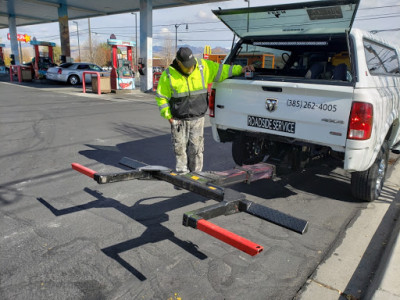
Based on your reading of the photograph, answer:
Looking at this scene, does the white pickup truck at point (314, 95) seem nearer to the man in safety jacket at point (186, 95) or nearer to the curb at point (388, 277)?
the man in safety jacket at point (186, 95)

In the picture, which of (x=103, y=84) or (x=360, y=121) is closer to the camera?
(x=360, y=121)

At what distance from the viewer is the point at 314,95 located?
3555 millimetres

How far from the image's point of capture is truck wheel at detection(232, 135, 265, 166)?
193 inches

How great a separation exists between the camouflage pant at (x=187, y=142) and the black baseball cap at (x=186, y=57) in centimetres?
78

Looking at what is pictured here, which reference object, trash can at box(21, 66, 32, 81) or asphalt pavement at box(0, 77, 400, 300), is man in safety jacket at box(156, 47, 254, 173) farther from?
trash can at box(21, 66, 32, 81)

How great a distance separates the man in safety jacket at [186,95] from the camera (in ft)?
13.4

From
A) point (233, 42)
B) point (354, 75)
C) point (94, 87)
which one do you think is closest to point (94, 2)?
point (94, 87)

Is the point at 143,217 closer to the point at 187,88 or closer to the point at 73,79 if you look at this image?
the point at 187,88

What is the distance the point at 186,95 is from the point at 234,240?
2479 millimetres

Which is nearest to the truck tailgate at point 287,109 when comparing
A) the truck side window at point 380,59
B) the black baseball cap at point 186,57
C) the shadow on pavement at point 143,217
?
the black baseball cap at point 186,57

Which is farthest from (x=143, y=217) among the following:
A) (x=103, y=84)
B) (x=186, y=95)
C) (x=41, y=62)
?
(x=41, y=62)

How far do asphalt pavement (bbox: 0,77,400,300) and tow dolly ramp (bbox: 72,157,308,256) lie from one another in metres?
0.50

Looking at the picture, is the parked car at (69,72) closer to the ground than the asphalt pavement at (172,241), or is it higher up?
higher up

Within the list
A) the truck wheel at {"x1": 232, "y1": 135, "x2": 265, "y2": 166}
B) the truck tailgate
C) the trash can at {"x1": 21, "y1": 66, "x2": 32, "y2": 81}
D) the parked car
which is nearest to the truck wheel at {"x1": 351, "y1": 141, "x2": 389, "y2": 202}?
the truck tailgate
